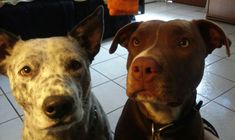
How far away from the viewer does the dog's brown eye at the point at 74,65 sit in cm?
115

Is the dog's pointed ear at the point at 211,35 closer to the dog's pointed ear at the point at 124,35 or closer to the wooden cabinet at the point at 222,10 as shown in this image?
the dog's pointed ear at the point at 124,35

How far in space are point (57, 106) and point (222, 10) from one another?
3735 mm

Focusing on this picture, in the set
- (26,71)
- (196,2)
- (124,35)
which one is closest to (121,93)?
(124,35)

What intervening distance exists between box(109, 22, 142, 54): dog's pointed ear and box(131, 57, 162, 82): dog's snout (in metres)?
0.35

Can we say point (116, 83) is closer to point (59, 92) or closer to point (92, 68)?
point (92, 68)

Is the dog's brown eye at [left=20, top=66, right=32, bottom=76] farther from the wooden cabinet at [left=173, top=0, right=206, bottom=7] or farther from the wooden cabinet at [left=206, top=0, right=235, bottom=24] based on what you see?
the wooden cabinet at [left=173, top=0, right=206, bottom=7]

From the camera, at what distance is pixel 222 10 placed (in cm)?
407

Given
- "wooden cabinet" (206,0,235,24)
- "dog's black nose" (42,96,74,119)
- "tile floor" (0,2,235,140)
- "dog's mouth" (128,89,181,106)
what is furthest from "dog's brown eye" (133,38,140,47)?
"wooden cabinet" (206,0,235,24)

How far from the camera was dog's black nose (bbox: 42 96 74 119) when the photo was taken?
3.20ft

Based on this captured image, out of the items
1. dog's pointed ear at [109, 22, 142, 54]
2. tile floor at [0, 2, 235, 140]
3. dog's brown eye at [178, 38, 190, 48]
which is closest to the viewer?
dog's brown eye at [178, 38, 190, 48]

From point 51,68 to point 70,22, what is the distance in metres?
2.25

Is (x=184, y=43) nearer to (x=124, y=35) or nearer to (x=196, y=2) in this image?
(x=124, y=35)

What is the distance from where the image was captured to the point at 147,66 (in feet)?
3.17

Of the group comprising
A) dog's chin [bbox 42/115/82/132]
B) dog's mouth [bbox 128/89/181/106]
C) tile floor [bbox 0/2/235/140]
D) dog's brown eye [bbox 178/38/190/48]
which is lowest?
tile floor [bbox 0/2/235/140]
